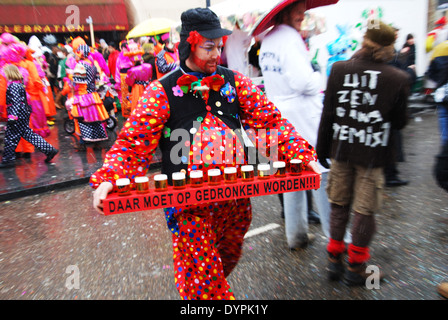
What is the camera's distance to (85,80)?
24.8ft

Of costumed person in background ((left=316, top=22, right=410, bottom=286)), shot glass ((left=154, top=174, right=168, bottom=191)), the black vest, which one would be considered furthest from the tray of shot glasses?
costumed person in background ((left=316, top=22, right=410, bottom=286))

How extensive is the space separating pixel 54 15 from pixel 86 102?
13.3 m

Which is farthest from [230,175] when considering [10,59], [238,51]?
[10,59]

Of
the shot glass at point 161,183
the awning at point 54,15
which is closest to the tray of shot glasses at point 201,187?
the shot glass at point 161,183

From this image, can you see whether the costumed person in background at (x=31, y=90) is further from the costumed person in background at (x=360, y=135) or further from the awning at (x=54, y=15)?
the awning at (x=54, y=15)

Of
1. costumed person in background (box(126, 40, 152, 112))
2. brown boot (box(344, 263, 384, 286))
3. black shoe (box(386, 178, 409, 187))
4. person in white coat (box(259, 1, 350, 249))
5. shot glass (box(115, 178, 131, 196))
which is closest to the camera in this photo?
shot glass (box(115, 178, 131, 196))

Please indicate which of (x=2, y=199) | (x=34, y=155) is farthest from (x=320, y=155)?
(x=34, y=155)

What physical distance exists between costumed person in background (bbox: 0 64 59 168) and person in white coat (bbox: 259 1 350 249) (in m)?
5.16

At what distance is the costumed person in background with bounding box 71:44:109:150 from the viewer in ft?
24.4

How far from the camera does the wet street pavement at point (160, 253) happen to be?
2.98m

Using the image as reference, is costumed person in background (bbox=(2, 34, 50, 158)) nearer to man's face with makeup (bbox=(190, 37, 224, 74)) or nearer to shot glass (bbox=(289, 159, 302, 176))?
man's face with makeup (bbox=(190, 37, 224, 74))

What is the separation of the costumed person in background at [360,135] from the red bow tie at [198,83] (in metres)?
1.15
